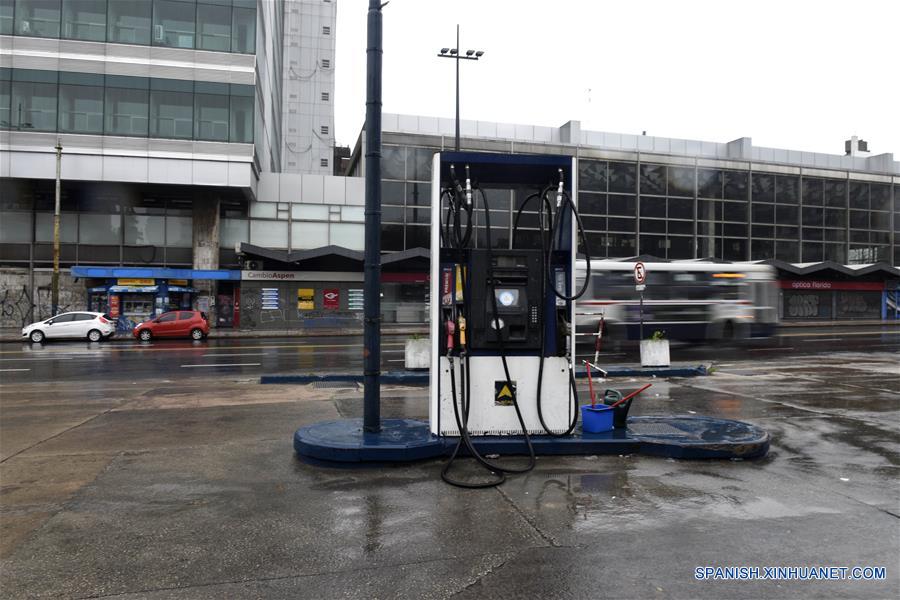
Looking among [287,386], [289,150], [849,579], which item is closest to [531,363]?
[849,579]

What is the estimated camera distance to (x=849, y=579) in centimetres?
363

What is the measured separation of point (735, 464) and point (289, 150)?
220 feet

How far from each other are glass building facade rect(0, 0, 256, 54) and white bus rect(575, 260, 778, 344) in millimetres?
23322

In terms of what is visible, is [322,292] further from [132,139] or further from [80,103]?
[80,103]

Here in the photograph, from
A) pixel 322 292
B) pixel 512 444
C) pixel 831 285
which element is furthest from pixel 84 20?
pixel 831 285

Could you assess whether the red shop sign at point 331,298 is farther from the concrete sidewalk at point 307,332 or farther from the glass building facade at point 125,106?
the glass building facade at point 125,106

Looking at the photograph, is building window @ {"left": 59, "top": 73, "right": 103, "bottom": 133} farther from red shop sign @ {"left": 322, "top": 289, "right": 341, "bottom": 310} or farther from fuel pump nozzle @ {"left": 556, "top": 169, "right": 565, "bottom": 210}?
fuel pump nozzle @ {"left": 556, "top": 169, "right": 565, "bottom": 210}

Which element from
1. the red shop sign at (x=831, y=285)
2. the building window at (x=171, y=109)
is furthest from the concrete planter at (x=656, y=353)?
the red shop sign at (x=831, y=285)

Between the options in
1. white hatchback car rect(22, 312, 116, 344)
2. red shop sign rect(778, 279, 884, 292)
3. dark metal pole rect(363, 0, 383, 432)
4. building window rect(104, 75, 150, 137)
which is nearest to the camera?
dark metal pole rect(363, 0, 383, 432)

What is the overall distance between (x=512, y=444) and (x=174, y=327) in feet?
76.6

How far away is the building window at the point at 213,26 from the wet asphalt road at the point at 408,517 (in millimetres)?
28341

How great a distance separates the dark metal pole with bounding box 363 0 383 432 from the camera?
6.59 m

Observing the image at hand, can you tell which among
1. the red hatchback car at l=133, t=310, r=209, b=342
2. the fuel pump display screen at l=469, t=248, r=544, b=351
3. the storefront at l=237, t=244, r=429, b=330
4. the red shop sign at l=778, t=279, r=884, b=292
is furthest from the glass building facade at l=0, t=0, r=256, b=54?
the red shop sign at l=778, t=279, r=884, b=292

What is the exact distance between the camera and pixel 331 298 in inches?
1355
